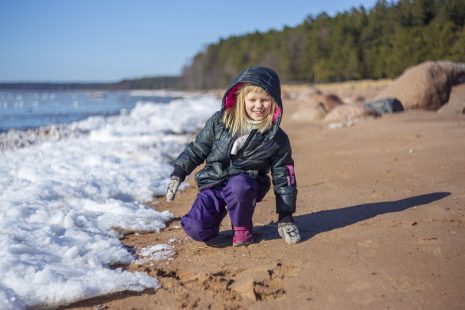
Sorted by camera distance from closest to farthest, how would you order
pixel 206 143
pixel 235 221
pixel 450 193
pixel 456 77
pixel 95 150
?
pixel 235 221 → pixel 206 143 → pixel 450 193 → pixel 95 150 → pixel 456 77

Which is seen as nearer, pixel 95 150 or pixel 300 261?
pixel 300 261

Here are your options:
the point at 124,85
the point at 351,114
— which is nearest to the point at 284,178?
the point at 351,114

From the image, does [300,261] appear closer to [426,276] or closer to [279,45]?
[426,276]

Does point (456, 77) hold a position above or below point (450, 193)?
above

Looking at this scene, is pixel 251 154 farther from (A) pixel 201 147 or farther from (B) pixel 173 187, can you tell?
(B) pixel 173 187

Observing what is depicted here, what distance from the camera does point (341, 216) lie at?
332cm

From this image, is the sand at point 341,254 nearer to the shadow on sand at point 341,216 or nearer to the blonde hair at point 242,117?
the shadow on sand at point 341,216

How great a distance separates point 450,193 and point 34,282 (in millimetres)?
3284

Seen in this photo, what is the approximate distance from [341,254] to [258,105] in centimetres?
113

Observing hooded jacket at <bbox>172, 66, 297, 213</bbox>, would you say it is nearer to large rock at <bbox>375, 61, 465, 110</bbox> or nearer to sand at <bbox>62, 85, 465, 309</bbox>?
sand at <bbox>62, 85, 465, 309</bbox>

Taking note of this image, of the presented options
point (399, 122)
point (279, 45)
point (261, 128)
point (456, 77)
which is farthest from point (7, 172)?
point (279, 45)

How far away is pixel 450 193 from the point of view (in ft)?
11.8

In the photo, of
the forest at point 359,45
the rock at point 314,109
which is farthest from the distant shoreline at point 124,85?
the rock at point 314,109

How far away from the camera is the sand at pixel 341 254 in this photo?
205 cm
